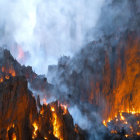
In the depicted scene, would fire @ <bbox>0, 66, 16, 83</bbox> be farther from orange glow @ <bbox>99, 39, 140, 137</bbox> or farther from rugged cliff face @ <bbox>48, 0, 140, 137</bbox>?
orange glow @ <bbox>99, 39, 140, 137</bbox>

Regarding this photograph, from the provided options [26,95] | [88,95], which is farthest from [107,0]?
[26,95]

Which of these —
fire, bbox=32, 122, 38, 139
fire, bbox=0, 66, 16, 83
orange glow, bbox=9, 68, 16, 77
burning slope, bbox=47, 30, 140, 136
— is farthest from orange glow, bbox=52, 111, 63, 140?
burning slope, bbox=47, 30, 140, 136

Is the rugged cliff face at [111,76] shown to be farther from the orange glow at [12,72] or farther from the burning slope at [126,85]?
the orange glow at [12,72]

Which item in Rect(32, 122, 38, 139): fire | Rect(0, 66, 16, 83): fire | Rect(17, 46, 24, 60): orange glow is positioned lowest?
Rect(32, 122, 38, 139): fire

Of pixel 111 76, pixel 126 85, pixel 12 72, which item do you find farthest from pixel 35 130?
pixel 126 85

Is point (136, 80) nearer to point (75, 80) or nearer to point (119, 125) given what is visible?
point (119, 125)

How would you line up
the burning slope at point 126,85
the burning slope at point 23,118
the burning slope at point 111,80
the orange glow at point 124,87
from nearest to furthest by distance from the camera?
1. the burning slope at point 23,118
2. the orange glow at point 124,87
3. the burning slope at point 126,85
4. the burning slope at point 111,80

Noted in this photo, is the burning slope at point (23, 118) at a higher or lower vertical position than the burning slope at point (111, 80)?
lower

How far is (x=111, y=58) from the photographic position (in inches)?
2414

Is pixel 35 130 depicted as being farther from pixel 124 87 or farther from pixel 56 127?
pixel 124 87

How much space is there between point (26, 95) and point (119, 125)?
27812 mm

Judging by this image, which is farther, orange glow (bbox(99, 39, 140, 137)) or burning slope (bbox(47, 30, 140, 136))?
burning slope (bbox(47, 30, 140, 136))

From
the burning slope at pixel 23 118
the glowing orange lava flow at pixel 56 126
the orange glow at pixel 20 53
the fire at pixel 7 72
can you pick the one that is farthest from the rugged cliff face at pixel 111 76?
the orange glow at pixel 20 53

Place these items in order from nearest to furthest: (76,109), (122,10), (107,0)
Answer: (76,109)
(122,10)
(107,0)
